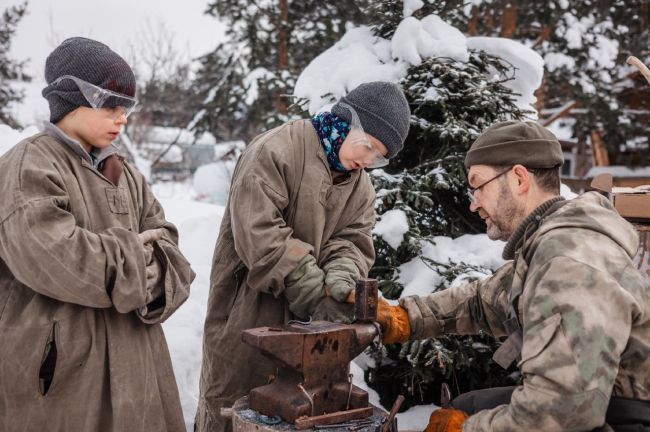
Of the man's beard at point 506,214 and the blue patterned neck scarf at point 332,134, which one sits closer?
the man's beard at point 506,214

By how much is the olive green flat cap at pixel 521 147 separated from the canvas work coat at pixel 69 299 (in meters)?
1.43

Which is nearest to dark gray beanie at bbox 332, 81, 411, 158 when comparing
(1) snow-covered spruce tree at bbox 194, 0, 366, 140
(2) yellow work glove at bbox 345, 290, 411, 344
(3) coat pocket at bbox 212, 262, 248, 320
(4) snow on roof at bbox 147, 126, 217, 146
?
(2) yellow work glove at bbox 345, 290, 411, 344

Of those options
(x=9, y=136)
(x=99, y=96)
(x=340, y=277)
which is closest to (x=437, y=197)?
(x=340, y=277)

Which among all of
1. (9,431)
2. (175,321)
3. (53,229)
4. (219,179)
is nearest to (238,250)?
(53,229)

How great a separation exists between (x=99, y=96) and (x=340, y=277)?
1.34 meters

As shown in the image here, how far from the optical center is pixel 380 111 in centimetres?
304

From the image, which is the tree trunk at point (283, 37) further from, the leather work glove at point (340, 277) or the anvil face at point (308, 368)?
the anvil face at point (308, 368)

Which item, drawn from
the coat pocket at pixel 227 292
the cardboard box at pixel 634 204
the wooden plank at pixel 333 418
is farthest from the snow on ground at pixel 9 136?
the cardboard box at pixel 634 204

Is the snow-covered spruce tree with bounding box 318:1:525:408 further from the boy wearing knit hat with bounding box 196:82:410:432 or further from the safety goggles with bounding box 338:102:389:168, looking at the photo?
the safety goggles with bounding box 338:102:389:168

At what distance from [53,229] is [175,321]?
3.80m

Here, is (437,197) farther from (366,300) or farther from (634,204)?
(366,300)

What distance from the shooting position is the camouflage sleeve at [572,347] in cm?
189

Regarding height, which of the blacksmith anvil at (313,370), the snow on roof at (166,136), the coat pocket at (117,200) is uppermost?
the coat pocket at (117,200)

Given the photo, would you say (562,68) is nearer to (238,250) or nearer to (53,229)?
(238,250)
